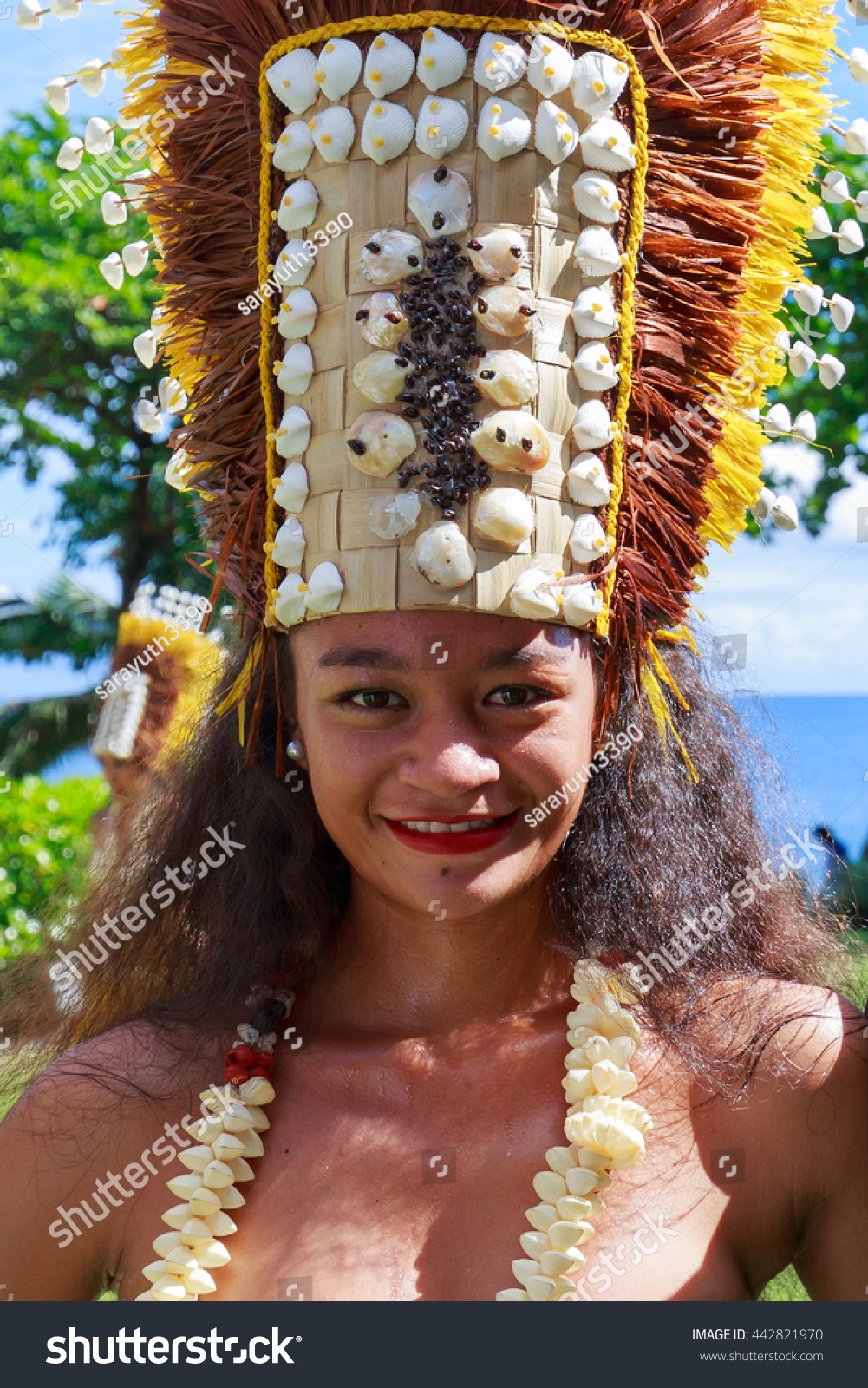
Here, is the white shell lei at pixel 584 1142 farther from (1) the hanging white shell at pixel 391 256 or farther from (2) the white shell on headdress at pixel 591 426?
(1) the hanging white shell at pixel 391 256

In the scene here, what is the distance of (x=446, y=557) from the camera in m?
2.24

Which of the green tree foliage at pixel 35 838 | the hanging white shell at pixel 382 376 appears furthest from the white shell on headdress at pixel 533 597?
the green tree foliage at pixel 35 838

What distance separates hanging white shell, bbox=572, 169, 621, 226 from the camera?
232cm

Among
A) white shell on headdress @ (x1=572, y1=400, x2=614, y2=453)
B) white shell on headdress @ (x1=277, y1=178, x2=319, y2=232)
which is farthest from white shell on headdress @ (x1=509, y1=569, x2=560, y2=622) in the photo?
white shell on headdress @ (x1=277, y1=178, x2=319, y2=232)

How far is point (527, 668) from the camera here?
2.31m

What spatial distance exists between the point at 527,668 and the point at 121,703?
13.4ft

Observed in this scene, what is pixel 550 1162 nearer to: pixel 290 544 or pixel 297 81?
pixel 290 544

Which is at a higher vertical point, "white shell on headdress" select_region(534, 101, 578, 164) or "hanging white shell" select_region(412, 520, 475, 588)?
"white shell on headdress" select_region(534, 101, 578, 164)

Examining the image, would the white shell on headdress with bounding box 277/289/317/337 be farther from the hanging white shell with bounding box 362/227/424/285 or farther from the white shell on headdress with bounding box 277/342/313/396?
the hanging white shell with bounding box 362/227/424/285

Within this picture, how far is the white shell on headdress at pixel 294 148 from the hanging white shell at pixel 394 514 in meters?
0.58

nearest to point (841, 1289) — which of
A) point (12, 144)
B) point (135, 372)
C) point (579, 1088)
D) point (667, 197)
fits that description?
point (579, 1088)

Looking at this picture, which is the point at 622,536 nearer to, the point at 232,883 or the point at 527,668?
the point at 527,668

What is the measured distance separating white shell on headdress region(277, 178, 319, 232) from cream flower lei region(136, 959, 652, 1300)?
1.44 metres

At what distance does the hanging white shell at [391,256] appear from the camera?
2.27m
